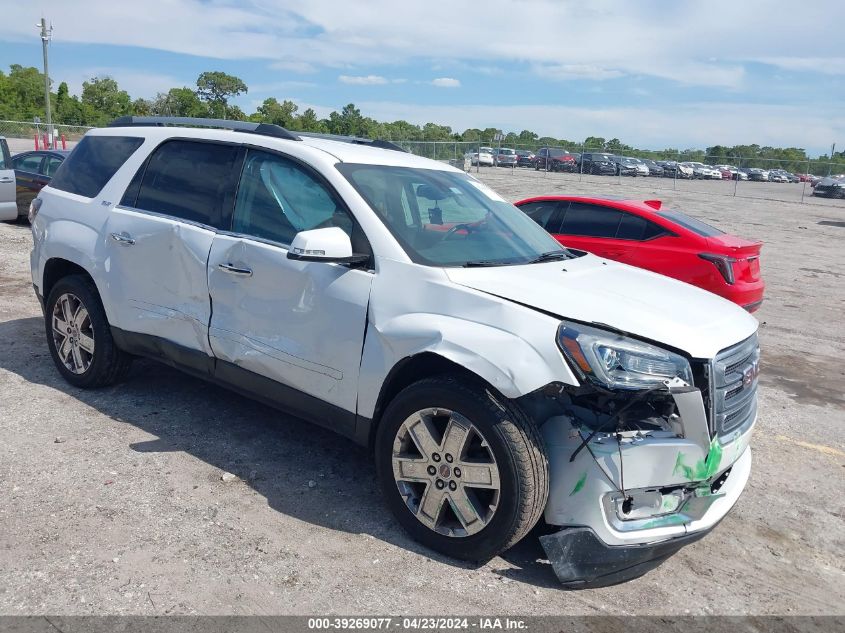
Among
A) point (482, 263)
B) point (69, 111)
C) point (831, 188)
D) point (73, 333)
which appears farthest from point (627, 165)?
point (69, 111)

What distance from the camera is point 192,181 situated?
15.9ft

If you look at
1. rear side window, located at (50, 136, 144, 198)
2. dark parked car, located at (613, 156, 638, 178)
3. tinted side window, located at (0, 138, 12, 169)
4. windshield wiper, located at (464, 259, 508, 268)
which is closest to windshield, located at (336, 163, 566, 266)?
windshield wiper, located at (464, 259, 508, 268)

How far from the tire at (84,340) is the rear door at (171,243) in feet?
0.73

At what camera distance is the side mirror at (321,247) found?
12.3 ft

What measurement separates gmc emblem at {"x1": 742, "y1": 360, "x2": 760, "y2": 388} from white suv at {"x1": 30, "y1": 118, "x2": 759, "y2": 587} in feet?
0.04

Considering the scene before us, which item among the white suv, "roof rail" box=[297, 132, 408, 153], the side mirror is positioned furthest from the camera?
"roof rail" box=[297, 132, 408, 153]

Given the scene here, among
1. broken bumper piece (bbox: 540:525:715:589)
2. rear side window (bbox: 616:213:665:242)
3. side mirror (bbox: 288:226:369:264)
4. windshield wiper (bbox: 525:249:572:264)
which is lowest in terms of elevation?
broken bumper piece (bbox: 540:525:715:589)

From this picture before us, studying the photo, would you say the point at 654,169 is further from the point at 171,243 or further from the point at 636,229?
the point at 171,243

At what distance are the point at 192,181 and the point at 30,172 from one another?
11.0m

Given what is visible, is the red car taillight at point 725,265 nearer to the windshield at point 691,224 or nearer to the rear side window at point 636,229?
the windshield at point 691,224

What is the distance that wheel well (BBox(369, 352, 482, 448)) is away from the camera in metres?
3.61

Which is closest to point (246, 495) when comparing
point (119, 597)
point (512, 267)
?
point (119, 597)

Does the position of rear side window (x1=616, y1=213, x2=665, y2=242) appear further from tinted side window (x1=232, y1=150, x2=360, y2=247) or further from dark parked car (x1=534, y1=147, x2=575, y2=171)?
dark parked car (x1=534, y1=147, x2=575, y2=171)

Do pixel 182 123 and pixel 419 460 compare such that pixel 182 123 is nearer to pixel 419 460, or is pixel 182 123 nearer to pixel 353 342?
pixel 353 342
